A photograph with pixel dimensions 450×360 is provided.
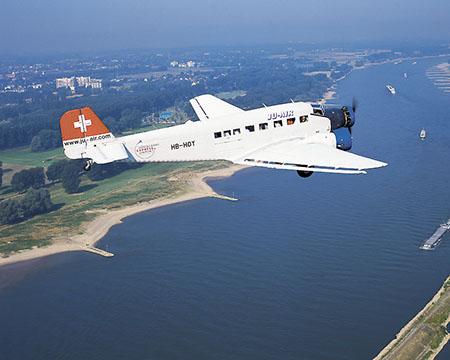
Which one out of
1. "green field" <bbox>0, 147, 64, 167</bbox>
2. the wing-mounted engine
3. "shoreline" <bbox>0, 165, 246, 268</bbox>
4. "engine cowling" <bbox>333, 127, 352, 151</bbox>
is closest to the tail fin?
"engine cowling" <bbox>333, 127, 352, 151</bbox>

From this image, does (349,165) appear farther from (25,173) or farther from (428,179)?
(25,173)

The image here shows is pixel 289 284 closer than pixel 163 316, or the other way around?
pixel 163 316

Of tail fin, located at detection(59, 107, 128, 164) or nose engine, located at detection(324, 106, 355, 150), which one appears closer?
tail fin, located at detection(59, 107, 128, 164)

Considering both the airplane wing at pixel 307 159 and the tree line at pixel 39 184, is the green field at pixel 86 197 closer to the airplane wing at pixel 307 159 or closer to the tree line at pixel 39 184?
the tree line at pixel 39 184

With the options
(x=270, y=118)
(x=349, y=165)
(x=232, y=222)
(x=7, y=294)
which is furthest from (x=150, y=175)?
(x=349, y=165)

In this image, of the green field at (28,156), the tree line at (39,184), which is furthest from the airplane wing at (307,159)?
the green field at (28,156)

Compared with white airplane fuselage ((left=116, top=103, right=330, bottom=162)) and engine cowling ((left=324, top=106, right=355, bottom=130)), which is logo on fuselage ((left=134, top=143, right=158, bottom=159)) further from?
engine cowling ((left=324, top=106, right=355, bottom=130))

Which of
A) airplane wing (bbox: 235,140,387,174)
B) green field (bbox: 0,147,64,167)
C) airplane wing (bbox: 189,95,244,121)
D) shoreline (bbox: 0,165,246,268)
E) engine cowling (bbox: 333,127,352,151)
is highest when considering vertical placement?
airplane wing (bbox: 189,95,244,121)
